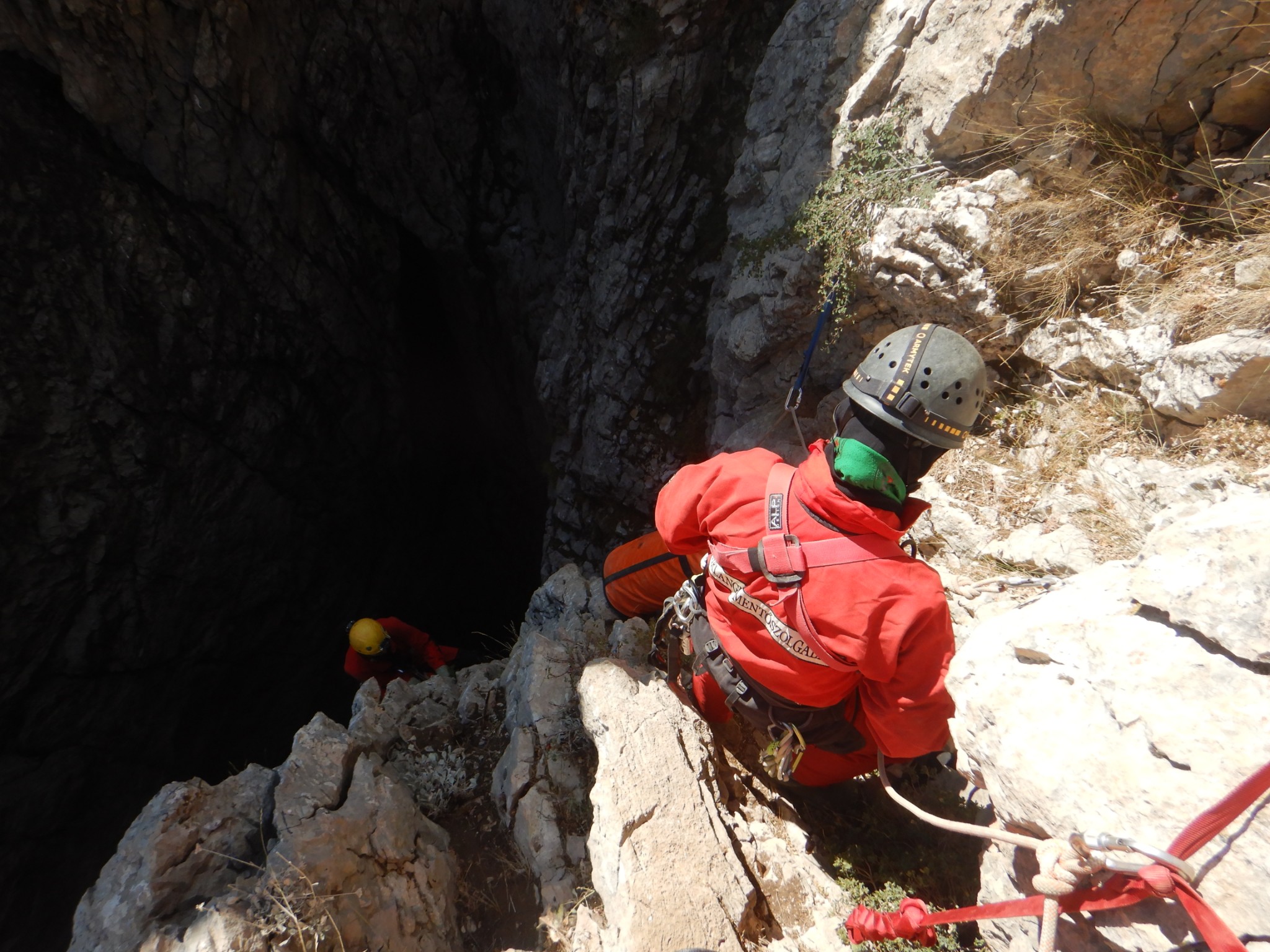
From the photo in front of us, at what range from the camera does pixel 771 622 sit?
83.9 inches

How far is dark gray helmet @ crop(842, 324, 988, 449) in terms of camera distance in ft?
6.77

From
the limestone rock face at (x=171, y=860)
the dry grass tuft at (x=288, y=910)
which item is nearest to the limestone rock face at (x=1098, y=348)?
the dry grass tuft at (x=288, y=910)

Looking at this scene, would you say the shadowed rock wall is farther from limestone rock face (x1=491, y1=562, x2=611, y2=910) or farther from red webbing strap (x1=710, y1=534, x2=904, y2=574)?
red webbing strap (x1=710, y1=534, x2=904, y2=574)

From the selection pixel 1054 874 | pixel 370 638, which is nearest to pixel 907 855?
pixel 1054 874

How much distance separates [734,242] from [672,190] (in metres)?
1.10

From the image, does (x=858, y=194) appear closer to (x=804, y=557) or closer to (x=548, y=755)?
(x=804, y=557)

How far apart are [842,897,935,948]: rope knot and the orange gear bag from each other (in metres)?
1.51

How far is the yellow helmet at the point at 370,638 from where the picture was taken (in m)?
5.70

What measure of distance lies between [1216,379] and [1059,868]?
2009 millimetres

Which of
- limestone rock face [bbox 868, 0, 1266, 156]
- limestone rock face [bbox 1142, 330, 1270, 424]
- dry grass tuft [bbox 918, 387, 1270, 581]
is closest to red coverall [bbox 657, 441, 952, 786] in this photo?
dry grass tuft [bbox 918, 387, 1270, 581]

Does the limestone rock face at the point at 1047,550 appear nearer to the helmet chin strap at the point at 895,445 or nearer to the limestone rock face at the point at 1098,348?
the limestone rock face at the point at 1098,348

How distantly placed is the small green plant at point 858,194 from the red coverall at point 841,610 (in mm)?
2009

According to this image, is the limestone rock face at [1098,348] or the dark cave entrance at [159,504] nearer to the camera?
the limestone rock face at [1098,348]

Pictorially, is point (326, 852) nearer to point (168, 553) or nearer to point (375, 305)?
point (168, 553)
